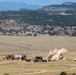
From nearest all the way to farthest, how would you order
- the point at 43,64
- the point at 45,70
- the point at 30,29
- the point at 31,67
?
the point at 45,70, the point at 31,67, the point at 43,64, the point at 30,29

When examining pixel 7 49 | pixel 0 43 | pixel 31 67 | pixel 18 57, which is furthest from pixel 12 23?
pixel 31 67

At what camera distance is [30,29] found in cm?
14788

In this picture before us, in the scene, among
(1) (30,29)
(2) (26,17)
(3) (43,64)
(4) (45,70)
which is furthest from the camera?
(2) (26,17)

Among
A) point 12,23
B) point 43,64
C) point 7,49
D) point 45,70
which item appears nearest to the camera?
point 45,70

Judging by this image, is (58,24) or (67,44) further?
(58,24)

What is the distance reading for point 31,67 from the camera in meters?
47.7

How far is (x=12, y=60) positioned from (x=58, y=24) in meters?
99.9

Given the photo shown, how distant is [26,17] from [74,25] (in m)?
37.0

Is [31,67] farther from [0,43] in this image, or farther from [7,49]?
[0,43]

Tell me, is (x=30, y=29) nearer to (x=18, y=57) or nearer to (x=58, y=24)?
(x=58, y=24)

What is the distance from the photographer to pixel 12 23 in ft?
530

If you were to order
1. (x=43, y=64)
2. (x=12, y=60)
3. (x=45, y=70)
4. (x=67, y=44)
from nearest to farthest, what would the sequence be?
(x=45, y=70), (x=43, y=64), (x=12, y=60), (x=67, y=44)

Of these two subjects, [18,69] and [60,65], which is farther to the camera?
[60,65]

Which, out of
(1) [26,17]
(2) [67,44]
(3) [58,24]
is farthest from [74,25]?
(2) [67,44]
